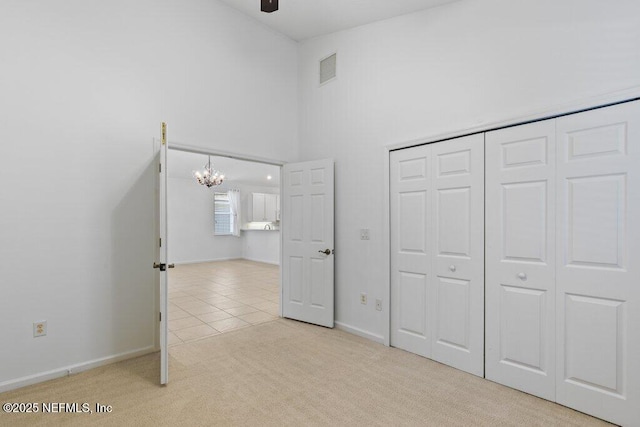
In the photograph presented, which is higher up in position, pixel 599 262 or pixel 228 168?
pixel 228 168

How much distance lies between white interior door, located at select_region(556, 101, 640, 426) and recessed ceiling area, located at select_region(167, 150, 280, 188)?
576 cm

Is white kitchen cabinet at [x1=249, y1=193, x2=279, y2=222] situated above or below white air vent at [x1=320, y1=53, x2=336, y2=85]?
below

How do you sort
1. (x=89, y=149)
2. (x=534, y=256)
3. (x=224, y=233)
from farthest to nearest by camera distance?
(x=224, y=233) < (x=89, y=149) < (x=534, y=256)

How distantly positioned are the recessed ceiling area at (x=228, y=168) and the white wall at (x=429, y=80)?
11.7 feet

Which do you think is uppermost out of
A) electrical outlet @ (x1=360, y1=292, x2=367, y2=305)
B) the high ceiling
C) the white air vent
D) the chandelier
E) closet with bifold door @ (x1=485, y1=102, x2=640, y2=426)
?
the high ceiling

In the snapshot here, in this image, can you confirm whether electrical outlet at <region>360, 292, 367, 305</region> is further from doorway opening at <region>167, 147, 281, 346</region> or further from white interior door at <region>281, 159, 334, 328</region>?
doorway opening at <region>167, 147, 281, 346</region>

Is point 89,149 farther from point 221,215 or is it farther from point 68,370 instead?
point 221,215

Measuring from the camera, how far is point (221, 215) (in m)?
10.0

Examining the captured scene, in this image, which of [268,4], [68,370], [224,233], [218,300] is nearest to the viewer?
[268,4]

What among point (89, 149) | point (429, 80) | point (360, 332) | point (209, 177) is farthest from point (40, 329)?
point (209, 177)

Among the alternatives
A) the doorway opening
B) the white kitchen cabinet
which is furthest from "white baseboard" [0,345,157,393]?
the white kitchen cabinet

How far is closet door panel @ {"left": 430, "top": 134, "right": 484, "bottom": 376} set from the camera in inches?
102

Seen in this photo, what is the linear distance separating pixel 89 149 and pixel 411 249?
308 cm

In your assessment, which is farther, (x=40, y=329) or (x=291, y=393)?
(x=40, y=329)
